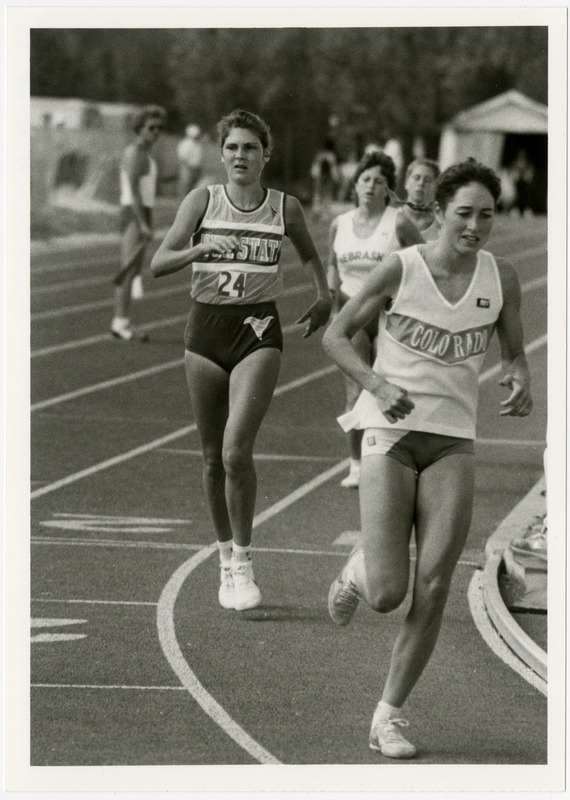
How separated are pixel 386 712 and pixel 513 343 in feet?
4.92

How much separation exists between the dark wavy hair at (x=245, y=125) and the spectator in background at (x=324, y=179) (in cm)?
3336

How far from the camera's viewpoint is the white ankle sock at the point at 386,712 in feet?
21.5

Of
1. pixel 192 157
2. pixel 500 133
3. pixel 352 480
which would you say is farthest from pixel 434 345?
pixel 500 133

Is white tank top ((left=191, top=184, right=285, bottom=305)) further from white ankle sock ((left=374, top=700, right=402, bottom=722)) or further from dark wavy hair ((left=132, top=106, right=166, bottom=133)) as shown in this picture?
dark wavy hair ((left=132, top=106, right=166, bottom=133))

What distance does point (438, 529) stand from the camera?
6.35 meters

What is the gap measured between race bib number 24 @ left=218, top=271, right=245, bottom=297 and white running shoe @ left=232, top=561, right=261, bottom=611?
4.53 ft

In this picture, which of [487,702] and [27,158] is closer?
[487,702]

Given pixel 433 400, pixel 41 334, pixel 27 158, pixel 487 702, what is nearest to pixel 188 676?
pixel 487 702

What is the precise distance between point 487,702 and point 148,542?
353 centimetres

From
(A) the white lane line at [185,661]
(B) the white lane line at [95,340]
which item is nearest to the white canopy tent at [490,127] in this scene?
(B) the white lane line at [95,340]

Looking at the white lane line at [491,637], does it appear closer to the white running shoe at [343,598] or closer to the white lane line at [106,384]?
the white running shoe at [343,598]

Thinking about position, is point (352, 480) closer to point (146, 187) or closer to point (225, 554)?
point (225, 554)

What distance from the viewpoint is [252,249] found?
838 centimetres
